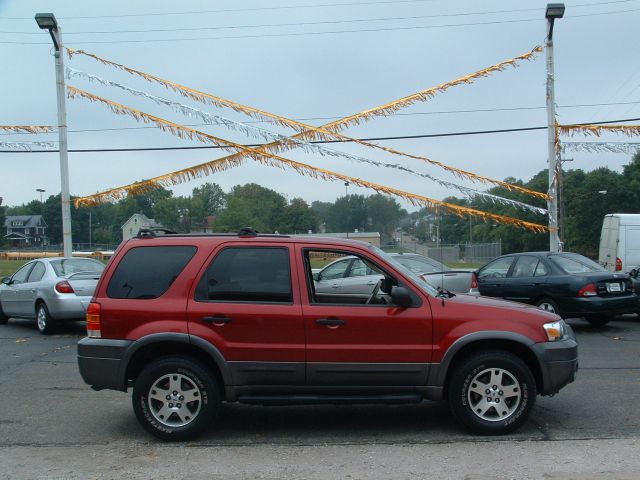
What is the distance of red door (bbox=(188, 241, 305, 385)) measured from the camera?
563cm

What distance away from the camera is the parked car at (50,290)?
1188cm

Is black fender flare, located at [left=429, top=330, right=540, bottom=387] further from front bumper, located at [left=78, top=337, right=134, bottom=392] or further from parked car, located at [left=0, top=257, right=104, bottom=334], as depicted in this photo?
parked car, located at [left=0, top=257, right=104, bottom=334]

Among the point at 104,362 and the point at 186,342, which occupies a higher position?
the point at 186,342

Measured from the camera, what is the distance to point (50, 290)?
39.4ft

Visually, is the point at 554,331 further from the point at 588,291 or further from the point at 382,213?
the point at 382,213

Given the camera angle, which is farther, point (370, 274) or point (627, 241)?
point (627, 241)

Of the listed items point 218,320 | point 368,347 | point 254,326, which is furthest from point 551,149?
point 218,320

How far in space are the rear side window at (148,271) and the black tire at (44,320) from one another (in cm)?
705

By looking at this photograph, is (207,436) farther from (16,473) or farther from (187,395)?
(16,473)

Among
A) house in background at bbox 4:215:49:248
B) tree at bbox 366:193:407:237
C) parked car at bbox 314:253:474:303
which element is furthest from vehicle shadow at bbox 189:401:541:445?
house in background at bbox 4:215:49:248

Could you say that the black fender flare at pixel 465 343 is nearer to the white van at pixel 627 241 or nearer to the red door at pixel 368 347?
the red door at pixel 368 347

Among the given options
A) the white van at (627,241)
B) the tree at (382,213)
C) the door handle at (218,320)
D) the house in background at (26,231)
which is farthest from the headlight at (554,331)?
the house in background at (26,231)

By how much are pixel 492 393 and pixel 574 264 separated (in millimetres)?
7547

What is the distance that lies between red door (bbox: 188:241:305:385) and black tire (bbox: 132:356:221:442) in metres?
0.28
